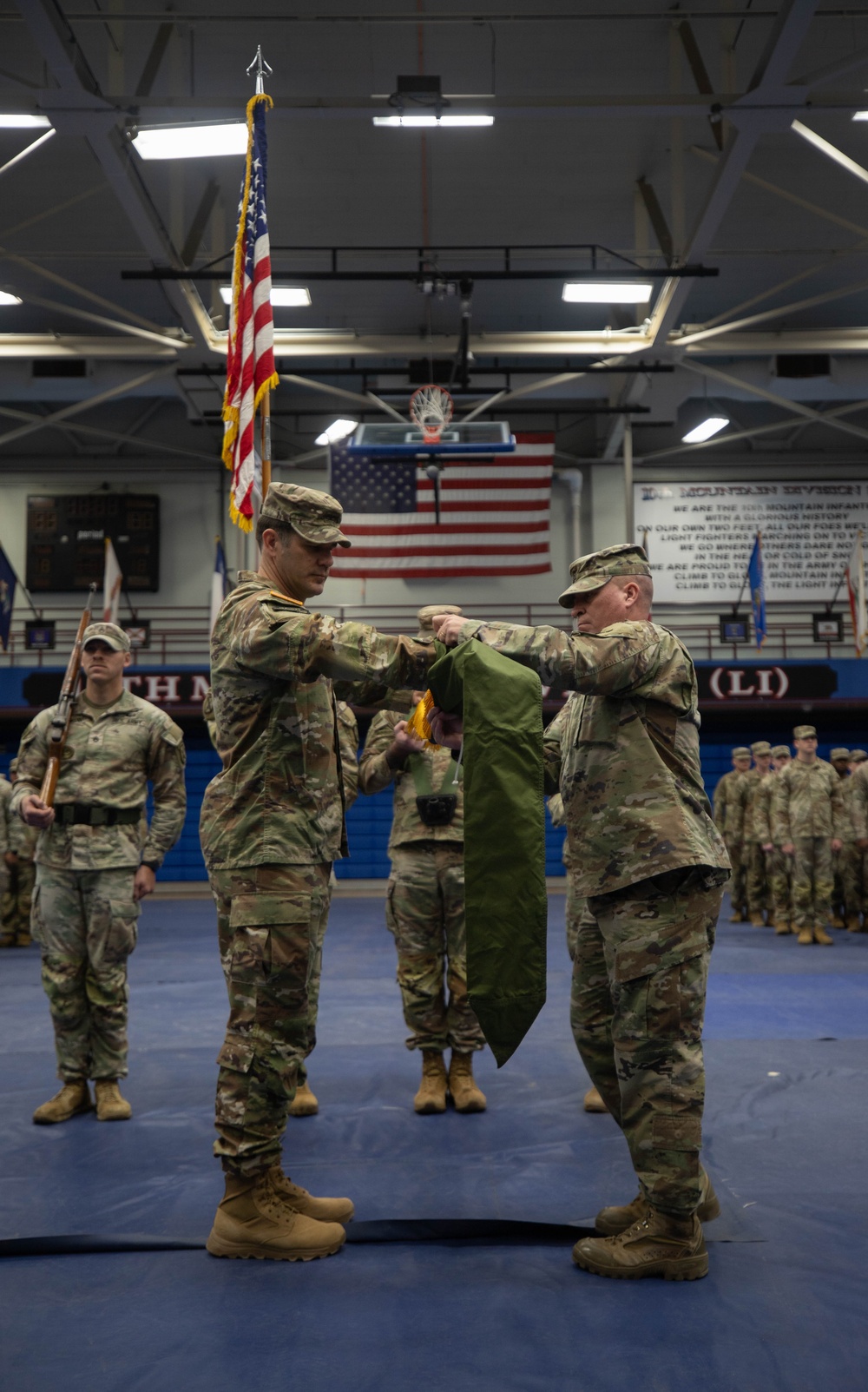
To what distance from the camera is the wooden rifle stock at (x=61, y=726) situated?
14.7 feet

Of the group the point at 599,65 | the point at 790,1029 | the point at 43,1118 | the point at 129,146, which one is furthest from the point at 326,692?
the point at 599,65

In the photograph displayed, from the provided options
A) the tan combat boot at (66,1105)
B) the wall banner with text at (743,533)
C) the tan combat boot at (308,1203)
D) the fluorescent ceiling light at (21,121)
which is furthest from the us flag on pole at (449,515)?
the tan combat boot at (308,1203)

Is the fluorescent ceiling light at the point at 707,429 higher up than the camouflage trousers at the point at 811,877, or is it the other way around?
the fluorescent ceiling light at the point at 707,429

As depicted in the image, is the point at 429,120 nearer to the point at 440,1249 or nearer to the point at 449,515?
the point at 449,515

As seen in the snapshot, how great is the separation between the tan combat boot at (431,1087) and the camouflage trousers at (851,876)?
7801 mm

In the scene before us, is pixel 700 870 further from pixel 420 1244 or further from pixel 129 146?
pixel 129 146

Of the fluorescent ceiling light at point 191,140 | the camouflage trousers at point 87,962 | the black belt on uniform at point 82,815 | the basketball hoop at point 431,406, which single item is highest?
the fluorescent ceiling light at point 191,140

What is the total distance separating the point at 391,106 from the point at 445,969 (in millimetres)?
7351

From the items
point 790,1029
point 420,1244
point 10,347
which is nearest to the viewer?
point 420,1244

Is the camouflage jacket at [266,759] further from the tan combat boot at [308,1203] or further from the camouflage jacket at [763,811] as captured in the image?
the camouflage jacket at [763,811]

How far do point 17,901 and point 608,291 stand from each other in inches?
371

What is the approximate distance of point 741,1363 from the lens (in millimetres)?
2293

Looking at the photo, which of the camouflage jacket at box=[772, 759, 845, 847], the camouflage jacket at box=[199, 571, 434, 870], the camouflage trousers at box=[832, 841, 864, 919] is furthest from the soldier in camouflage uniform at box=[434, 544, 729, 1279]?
the camouflage trousers at box=[832, 841, 864, 919]

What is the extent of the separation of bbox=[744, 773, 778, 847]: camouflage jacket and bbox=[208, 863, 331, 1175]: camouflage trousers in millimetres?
9466
